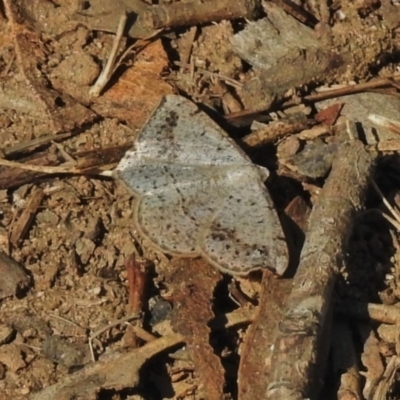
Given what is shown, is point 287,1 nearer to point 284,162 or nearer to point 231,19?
point 231,19

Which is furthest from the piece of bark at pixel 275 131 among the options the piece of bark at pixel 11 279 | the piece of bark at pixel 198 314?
the piece of bark at pixel 11 279

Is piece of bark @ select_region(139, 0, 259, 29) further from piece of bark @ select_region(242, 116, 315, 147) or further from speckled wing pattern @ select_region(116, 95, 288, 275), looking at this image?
piece of bark @ select_region(242, 116, 315, 147)

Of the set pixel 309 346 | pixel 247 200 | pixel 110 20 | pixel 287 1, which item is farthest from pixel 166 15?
pixel 309 346

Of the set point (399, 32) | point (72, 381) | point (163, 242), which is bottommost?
point (72, 381)

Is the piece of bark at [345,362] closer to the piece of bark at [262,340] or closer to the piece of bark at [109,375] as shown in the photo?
the piece of bark at [262,340]

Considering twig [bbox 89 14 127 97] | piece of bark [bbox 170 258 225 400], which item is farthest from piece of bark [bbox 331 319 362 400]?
twig [bbox 89 14 127 97]
